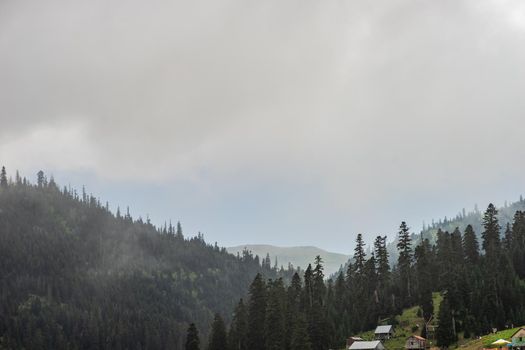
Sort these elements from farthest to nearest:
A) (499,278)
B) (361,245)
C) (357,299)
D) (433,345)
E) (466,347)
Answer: (361,245) → (357,299) → (499,278) → (433,345) → (466,347)

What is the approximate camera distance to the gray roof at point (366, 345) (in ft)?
473

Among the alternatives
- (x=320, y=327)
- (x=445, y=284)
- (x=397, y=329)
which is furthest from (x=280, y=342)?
(x=445, y=284)

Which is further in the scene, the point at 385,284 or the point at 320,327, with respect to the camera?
the point at 385,284

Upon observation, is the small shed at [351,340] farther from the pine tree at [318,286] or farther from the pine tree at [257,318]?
the pine tree at [318,286]

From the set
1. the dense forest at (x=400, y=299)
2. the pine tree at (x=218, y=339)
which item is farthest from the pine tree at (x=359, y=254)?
the pine tree at (x=218, y=339)

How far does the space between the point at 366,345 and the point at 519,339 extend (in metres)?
37.4

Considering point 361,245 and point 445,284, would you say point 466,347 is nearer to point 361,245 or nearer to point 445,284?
point 445,284

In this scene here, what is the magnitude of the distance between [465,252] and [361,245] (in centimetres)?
3077

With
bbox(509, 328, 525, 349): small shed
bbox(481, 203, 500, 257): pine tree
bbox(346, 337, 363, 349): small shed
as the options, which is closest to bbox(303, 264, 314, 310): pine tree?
bbox(346, 337, 363, 349): small shed

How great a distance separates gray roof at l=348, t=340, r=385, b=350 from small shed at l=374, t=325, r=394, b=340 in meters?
8.56

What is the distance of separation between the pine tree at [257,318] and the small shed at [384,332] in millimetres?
28518

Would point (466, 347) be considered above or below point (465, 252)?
below

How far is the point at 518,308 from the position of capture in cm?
14662

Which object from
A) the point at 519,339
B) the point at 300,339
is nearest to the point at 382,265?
the point at 300,339
